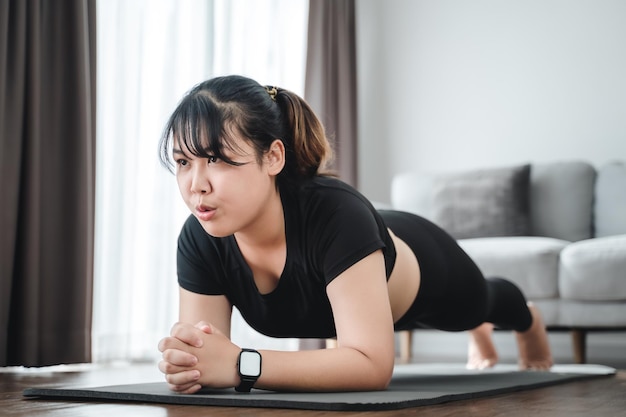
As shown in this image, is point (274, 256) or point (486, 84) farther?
point (486, 84)

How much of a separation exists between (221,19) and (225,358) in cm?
312

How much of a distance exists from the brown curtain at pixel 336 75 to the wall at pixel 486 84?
0.28 metres

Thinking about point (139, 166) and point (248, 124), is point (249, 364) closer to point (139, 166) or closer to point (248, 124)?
point (248, 124)

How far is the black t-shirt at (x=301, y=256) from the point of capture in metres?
1.55

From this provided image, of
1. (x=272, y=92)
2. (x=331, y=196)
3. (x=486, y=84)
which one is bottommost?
(x=331, y=196)

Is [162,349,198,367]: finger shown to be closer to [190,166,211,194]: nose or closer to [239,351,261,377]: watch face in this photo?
[239,351,261,377]: watch face

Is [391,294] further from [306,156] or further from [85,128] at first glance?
[85,128]

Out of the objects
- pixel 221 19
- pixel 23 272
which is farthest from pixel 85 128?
pixel 221 19

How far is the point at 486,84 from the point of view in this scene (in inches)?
193

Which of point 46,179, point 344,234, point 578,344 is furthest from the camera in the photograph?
point 578,344

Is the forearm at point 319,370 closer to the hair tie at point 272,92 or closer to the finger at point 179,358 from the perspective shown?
the finger at point 179,358

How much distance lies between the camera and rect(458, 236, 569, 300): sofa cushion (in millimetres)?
3375

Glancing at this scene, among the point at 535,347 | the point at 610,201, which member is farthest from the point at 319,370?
the point at 610,201

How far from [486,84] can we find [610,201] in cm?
124
